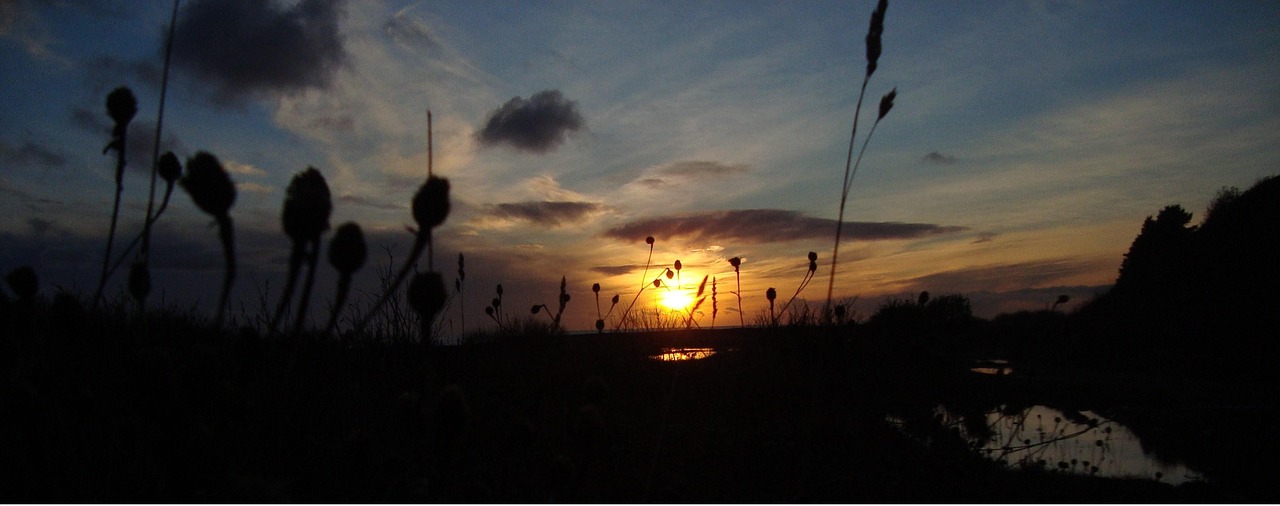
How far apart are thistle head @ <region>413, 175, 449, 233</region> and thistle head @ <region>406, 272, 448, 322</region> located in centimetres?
7

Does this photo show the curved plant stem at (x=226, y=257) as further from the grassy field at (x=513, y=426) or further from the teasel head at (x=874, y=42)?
the teasel head at (x=874, y=42)

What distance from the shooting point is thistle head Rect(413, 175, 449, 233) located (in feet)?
2.48

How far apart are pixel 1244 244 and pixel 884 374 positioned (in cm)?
694

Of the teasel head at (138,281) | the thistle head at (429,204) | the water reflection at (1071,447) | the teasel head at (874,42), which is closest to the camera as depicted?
the thistle head at (429,204)

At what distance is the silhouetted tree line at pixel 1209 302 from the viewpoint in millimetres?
8125

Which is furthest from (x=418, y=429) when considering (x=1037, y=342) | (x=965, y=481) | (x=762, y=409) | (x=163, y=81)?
(x=1037, y=342)

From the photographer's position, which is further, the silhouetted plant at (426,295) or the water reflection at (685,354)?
the water reflection at (685,354)

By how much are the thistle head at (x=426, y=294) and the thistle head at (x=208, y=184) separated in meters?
0.22

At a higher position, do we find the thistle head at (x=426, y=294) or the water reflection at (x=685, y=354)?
the thistle head at (x=426, y=294)

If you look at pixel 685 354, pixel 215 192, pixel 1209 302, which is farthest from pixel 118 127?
pixel 1209 302

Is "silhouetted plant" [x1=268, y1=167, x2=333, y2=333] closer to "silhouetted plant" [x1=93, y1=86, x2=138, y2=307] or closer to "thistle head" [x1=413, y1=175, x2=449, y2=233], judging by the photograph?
"thistle head" [x1=413, y1=175, x2=449, y2=233]

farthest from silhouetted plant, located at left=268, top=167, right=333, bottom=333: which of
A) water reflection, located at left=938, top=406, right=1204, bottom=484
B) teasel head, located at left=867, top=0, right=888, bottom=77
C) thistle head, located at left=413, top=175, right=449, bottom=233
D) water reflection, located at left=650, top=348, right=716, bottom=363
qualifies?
water reflection, located at left=650, top=348, right=716, bottom=363

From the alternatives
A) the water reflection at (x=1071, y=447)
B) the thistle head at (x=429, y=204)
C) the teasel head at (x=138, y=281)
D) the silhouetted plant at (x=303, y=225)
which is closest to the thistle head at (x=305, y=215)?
the silhouetted plant at (x=303, y=225)

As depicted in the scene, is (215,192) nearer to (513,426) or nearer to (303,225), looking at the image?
(303,225)
